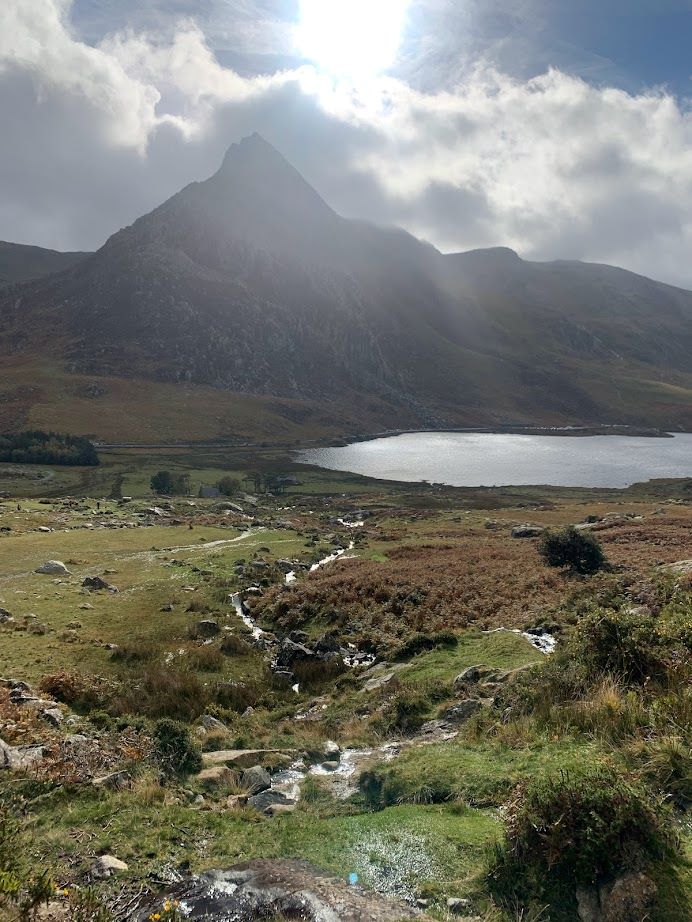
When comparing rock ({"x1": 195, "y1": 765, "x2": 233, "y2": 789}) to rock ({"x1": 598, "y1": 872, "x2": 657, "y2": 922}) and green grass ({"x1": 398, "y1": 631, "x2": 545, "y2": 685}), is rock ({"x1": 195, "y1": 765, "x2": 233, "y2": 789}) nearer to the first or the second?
green grass ({"x1": 398, "y1": 631, "x2": 545, "y2": 685})

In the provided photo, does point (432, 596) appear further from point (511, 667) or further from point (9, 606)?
point (9, 606)

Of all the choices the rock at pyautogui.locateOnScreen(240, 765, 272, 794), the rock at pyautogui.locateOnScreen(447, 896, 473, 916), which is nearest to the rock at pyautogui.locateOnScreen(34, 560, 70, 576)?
the rock at pyautogui.locateOnScreen(240, 765, 272, 794)

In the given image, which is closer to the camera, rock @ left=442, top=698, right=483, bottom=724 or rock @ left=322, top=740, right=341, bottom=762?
rock @ left=322, top=740, right=341, bottom=762

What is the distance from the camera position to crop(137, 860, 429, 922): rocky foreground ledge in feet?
23.3

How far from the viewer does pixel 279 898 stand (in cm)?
→ 751

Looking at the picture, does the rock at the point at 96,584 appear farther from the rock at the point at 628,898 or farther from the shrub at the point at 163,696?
the rock at the point at 628,898

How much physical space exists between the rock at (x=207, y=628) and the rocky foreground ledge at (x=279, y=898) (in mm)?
19921

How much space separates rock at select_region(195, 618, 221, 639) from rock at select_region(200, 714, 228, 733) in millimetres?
9766

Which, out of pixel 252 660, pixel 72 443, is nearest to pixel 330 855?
pixel 252 660

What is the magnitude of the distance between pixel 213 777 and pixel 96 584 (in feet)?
84.4

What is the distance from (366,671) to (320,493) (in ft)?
340

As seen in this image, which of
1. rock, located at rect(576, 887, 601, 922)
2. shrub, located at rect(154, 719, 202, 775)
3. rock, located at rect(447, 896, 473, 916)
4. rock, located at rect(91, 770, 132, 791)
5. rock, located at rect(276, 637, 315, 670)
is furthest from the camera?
rock, located at rect(276, 637, 315, 670)

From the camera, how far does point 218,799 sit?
11617 mm

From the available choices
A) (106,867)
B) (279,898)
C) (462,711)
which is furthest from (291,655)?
(279,898)
